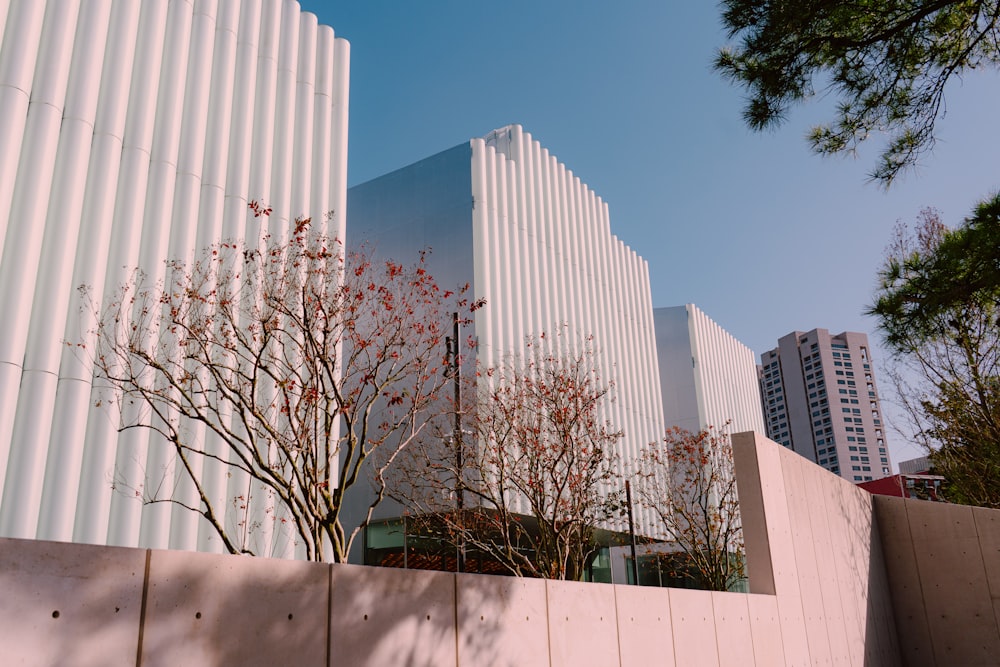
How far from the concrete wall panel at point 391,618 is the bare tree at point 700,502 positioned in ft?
35.1

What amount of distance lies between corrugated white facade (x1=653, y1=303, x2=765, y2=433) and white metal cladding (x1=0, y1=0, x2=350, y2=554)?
22742mm

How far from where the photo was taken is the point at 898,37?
614 centimetres

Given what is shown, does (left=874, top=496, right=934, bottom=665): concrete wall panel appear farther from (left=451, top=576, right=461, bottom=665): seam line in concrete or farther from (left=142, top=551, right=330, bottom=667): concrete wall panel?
(left=142, top=551, right=330, bottom=667): concrete wall panel

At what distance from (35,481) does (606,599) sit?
233 inches

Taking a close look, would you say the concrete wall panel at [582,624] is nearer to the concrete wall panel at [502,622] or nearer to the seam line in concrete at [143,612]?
the concrete wall panel at [502,622]

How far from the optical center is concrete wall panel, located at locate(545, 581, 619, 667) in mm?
5840

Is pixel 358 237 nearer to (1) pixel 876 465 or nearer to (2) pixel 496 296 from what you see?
(2) pixel 496 296

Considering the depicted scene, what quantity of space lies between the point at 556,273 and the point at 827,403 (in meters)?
97.1

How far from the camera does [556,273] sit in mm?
22141

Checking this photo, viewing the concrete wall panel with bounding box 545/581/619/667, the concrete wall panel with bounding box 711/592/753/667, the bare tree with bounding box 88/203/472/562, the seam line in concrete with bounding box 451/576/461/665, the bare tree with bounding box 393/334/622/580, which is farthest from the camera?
the bare tree with bounding box 393/334/622/580

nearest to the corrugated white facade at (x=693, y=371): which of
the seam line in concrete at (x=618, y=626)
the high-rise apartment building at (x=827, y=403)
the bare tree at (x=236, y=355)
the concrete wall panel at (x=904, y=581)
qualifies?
the concrete wall panel at (x=904, y=581)

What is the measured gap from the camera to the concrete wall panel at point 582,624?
5840 mm

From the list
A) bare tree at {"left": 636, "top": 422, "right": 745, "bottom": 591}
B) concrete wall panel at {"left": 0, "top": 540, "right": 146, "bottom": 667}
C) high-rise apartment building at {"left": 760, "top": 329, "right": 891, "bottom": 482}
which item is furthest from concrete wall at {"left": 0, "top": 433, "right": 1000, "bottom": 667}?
high-rise apartment building at {"left": 760, "top": 329, "right": 891, "bottom": 482}

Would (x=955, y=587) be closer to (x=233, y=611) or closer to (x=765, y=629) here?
A: (x=765, y=629)
